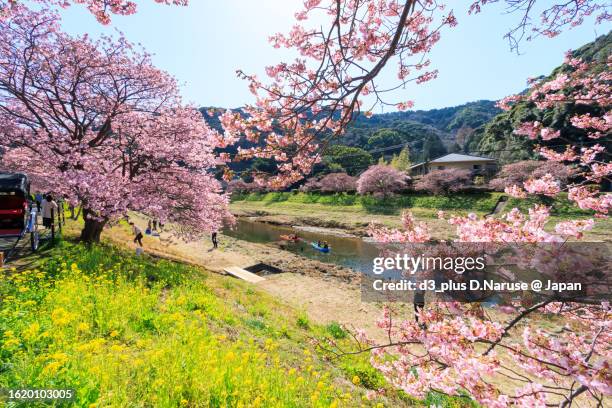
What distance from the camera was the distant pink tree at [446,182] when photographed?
37531mm

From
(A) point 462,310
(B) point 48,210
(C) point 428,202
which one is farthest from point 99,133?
(C) point 428,202

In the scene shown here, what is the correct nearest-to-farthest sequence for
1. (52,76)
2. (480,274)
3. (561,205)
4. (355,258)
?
(480,274) → (52,76) → (355,258) → (561,205)

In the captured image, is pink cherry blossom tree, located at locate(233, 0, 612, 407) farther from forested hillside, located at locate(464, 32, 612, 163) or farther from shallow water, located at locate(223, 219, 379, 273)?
forested hillside, located at locate(464, 32, 612, 163)

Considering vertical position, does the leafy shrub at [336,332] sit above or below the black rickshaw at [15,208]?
below

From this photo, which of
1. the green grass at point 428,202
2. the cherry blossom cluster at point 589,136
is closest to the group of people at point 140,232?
the cherry blossom cluster at point 589,136

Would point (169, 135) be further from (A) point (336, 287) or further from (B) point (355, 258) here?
(B) point (355, 258)

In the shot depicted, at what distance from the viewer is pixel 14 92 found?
891cm

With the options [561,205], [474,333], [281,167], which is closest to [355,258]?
[281,167]

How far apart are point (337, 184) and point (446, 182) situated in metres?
16.9

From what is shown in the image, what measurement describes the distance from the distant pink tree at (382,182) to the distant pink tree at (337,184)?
14.9ft

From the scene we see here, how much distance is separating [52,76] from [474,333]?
13.5 meters

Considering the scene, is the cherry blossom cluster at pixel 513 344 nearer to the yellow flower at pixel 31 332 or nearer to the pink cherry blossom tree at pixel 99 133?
the yellow flower at pixel 31 332

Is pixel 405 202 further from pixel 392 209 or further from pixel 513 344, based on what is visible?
pixel 513 344

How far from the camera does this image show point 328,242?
86.2 ft
